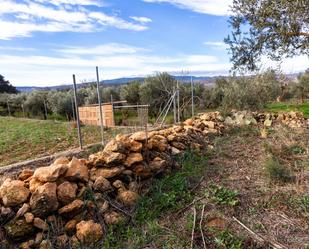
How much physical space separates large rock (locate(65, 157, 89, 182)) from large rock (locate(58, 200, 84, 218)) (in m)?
0.29

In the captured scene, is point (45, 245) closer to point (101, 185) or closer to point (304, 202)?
point (101, 185)

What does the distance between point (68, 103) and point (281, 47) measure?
1376 centimetres

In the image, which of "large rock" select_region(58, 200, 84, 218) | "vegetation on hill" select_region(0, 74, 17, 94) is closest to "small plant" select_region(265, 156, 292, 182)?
"large rock" select_region(58, 200, 84, 218)

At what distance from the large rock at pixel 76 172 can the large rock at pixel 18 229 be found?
1.92 feet

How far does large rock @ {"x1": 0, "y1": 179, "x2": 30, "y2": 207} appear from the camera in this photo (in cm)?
263

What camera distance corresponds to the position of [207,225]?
266 cm

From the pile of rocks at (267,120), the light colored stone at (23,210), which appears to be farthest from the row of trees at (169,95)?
the light colored stone at (23,210)

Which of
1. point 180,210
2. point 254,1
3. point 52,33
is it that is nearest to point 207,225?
point 180,210

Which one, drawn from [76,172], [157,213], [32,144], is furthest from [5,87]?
[157,213]

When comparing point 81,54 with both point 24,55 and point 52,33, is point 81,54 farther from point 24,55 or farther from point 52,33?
point 24,55

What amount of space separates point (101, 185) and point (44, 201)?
0.65 metres

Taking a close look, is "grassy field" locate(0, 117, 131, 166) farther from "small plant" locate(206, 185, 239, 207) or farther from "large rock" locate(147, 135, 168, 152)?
"small plant" locate(206, 185, 239, 207)

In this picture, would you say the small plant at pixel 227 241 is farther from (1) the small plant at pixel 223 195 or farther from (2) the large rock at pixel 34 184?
(2) the large rock at pixel 34 184

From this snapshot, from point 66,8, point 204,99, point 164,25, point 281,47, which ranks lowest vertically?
point 204,99
